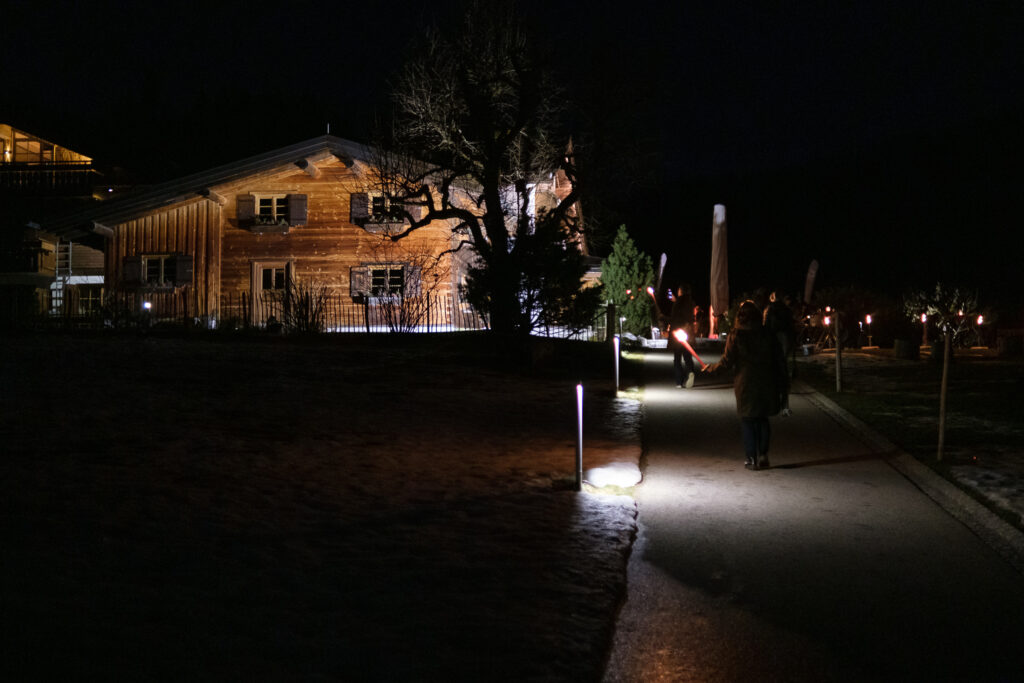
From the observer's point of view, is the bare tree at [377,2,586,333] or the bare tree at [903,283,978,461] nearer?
the bare tree at [377,2,586,333]

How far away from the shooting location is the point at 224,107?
238ft

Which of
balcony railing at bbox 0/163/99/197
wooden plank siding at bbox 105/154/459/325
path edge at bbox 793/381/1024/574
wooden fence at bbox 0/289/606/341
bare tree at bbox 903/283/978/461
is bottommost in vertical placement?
path edge at bbox 793/381/1024/574

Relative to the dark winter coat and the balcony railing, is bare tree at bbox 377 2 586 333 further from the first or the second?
the balcony railing

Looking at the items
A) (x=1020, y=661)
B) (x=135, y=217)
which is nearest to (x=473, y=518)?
(x=1020, y=661)

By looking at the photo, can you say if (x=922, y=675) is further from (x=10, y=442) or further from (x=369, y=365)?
(x=369, y=365)

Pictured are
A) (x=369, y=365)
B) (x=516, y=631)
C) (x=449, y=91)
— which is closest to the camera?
(x=516, y=631)

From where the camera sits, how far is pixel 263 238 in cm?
3359

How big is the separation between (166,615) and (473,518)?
302 centimetres

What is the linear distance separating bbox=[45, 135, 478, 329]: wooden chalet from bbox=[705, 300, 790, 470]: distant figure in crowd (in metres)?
22.4

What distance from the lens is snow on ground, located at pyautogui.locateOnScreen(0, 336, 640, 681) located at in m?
4.41

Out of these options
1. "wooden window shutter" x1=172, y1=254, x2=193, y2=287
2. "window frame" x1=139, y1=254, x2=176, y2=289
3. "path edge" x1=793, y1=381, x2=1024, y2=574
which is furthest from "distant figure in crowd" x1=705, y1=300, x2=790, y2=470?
"window frame" x1=139, y1=254, x2=176, y2=289

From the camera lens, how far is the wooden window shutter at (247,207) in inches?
1315

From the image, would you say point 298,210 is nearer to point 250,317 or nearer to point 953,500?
point 250,317

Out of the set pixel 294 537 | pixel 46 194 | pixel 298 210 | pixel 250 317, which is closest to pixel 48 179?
pixel 46 194
